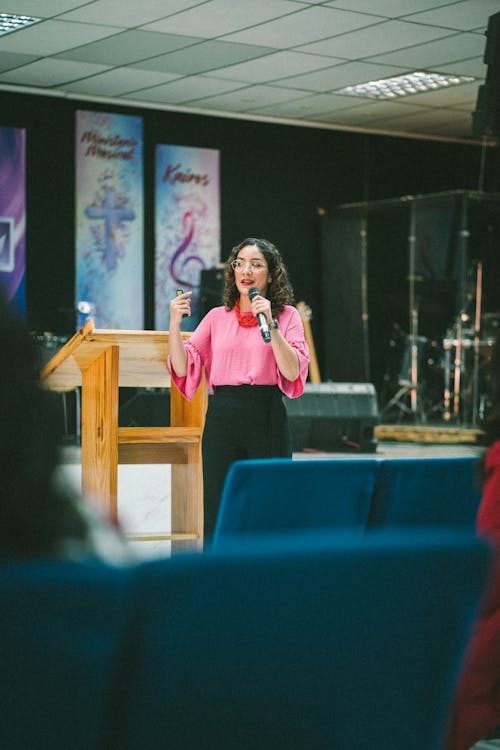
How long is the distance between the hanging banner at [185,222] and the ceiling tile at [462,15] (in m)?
3.91

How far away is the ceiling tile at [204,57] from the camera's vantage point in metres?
9.01

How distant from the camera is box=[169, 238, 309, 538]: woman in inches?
140

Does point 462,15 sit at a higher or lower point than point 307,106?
higher

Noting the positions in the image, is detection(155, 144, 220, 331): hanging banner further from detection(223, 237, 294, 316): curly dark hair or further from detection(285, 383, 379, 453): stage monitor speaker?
detection(223, 237, 294, 316): curly dark hair

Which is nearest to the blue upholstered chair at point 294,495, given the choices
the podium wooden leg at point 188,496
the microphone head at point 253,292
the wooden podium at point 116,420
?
the microphone head at point 253,292

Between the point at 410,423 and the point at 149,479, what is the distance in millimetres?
4403

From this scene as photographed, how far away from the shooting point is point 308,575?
37.4 inches

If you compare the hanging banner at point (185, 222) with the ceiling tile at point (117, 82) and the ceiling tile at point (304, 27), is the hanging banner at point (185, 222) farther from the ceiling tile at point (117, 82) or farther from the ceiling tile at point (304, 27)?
the ceiling tile at point (304, 27)

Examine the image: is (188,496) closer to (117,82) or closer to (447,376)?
(117,82)

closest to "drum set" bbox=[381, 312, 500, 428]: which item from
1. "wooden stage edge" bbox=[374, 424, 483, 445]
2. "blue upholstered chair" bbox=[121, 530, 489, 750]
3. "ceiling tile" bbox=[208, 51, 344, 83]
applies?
"wooden stage edge" bbox=[374, 424, 483, 445]

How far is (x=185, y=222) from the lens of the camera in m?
11.7

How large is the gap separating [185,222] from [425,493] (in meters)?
9.66

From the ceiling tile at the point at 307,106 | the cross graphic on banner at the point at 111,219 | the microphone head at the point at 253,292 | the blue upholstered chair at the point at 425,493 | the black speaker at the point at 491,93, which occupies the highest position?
the ceiling tile at the point at 307,106

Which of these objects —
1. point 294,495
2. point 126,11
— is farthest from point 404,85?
point 294,495
